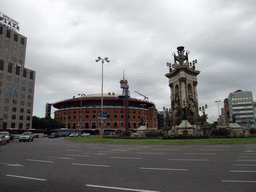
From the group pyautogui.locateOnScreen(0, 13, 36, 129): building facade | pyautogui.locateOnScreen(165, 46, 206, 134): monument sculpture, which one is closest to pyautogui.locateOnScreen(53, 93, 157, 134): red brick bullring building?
pyautogui.locateOnScreen(0, 13, 36, 129): building facade

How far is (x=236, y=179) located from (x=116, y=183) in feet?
13.2

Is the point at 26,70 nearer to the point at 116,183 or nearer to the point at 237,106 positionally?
the point at 116,183

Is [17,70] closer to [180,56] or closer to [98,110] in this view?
[98,110]

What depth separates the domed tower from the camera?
42.8 m

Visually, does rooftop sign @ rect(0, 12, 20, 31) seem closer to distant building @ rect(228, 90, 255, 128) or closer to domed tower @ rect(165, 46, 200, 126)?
domed tower @ rect(165, 46, 200, 126)

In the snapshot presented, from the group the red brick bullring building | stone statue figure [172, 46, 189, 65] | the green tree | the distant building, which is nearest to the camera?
stone statue figure [172, 46, 189, 65]

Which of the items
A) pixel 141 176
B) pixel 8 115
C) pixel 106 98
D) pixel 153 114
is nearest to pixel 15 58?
pixel 8 115

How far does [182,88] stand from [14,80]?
196 feet

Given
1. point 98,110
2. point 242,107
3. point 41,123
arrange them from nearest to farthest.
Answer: point 41,123
point 98,110
point 242,107

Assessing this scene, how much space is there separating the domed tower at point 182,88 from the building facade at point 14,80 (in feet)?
166

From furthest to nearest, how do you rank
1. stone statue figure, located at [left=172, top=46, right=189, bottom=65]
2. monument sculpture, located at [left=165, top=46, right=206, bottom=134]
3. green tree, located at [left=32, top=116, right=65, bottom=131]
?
green tree, located at [left=32, top=116, right=65, bottom=131], stone statue figure, located at [left=172, top=46, right=189, bottom=65], monument sculpture, located at [left=165, top=46, right=206, bottom=134]

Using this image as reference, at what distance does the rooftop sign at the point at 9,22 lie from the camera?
6912cm

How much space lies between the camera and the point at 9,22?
233 ft

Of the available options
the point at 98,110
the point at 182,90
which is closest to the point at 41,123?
the point at 98,110
